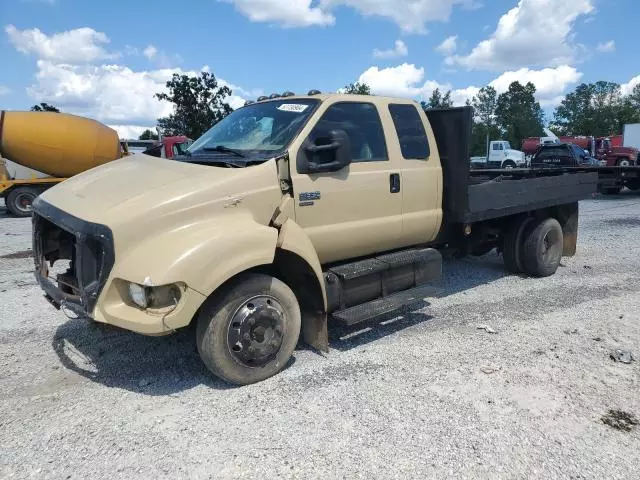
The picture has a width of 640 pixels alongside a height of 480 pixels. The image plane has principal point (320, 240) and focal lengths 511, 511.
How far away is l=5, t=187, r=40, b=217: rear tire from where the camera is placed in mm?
14672

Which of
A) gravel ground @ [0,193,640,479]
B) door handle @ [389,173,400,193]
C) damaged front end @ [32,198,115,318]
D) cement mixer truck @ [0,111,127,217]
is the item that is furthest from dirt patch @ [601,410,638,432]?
cement mixer truck @ [0,111,127,217]

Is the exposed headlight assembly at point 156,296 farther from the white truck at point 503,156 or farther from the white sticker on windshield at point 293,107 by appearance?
the white truck at point 503,156

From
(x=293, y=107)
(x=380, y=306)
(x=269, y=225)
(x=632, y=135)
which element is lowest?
(x=380, y=306)

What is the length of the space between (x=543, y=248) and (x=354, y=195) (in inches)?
140

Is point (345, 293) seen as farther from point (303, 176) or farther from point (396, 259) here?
point (303, 176)

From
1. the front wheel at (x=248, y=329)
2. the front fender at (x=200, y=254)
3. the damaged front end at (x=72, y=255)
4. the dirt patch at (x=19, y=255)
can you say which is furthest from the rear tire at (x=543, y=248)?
the dirt patch at (x=19, y=255)

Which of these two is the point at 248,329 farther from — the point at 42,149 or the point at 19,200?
the point at 19,200

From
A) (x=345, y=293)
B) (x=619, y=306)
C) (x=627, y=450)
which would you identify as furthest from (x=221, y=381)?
(x=619, y=306)

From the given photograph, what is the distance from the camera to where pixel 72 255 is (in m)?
4.13

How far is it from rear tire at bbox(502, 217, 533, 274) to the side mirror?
3.50 m

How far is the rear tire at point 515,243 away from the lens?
22.5ft

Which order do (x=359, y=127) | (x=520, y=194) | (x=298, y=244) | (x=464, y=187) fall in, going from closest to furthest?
(x=298, y=244) < (x=359, y=127) < (x=464, y=187) < (x=520, y=194)

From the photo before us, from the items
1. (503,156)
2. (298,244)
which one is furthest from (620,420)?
(503,156)

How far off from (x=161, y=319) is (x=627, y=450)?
294 centimetres
